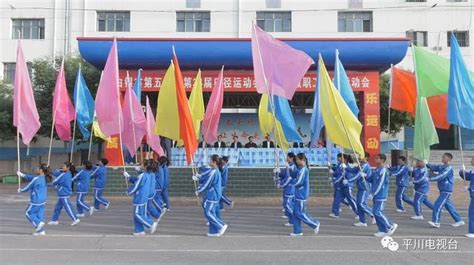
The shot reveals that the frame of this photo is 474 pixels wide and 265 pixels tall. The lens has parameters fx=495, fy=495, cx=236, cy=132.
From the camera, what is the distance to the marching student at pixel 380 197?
939 centimetres

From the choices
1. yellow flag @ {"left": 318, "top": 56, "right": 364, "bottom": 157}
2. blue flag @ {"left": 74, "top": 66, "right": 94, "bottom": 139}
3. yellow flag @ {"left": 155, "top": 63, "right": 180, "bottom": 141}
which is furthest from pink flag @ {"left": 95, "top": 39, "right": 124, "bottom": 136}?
yellow flag @ {"left": 318, "top": 56, "right": 364, "bottom": 157}

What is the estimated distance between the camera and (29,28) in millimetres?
33062

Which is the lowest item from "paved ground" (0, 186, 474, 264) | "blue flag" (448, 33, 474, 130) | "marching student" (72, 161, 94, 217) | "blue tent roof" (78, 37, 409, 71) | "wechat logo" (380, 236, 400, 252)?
"paved ground" (0, 186, 474, 264)

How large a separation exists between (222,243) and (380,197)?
10.7 feet

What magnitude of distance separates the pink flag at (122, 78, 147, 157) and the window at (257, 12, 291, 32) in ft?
72.8

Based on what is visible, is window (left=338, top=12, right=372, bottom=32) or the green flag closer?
the green flag

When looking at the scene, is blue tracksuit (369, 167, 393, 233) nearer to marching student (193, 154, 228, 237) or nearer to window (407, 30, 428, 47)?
marching student (193, 154, 228, 237)

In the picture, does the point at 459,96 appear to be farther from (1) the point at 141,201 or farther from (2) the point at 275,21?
(2) the point at 275,21

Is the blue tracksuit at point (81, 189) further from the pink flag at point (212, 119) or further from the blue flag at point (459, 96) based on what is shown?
the blue flag at point (459, 96)

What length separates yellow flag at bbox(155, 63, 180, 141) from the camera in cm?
1070

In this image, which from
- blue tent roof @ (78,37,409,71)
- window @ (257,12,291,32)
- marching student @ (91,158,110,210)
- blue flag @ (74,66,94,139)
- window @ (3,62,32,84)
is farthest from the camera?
window @ (257,12,291,32)

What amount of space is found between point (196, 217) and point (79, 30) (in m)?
24.4

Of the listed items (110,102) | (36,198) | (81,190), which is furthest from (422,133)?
(36,198)

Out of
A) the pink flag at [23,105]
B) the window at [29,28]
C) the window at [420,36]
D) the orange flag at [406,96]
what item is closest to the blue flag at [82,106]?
the pink flag at [23,105]
